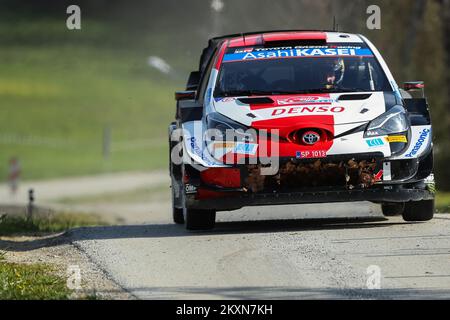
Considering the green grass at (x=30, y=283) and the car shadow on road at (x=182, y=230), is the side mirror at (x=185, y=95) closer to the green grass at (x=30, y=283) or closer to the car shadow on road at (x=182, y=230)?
the car shadow on road at (x=182, y=230)

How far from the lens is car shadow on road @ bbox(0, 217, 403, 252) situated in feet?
37.6

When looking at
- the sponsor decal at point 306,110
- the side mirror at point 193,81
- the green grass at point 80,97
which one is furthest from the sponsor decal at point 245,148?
the green grass at point 80,97

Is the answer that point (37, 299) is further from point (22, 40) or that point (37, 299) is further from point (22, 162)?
point (22, 40)

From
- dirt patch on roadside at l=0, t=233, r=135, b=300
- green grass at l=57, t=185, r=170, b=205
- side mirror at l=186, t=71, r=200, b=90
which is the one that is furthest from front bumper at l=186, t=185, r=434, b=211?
green grass at l=57, t=185, r=170, b=205

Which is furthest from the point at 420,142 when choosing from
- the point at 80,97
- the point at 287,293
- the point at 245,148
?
the point at 80,97

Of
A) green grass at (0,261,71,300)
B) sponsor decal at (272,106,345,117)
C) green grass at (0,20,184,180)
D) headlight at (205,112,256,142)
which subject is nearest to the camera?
green grass at (0,261,71,300)

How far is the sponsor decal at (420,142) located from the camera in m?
11.0

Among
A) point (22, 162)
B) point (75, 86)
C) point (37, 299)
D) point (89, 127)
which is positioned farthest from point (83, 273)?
point (75, 86)

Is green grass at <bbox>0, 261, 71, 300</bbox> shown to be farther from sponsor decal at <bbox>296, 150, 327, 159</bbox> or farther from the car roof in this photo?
the car roof

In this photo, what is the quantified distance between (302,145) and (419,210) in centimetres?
152

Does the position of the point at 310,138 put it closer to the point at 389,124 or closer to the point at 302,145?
the point at 302,145

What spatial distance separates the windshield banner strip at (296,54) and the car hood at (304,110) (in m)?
0.79

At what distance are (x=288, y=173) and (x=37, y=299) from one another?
3.31 meters

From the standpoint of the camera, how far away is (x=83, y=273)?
9352mm
